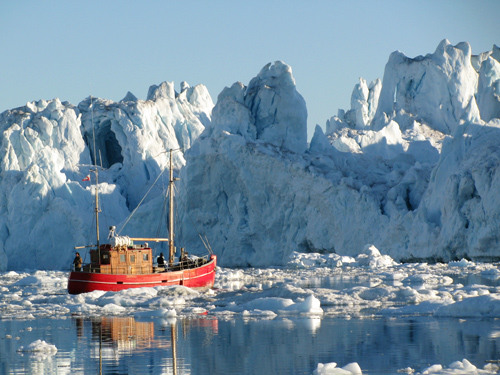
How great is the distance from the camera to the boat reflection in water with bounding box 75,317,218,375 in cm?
1167

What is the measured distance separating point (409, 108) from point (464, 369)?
1963 inches

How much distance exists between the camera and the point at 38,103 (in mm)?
57312

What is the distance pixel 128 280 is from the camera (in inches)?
1012

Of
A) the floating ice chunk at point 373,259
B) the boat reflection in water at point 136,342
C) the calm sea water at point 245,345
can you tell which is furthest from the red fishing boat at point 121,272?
the floating ice chunk at point 373,259

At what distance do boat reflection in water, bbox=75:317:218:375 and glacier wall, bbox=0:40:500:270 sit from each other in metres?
22.8

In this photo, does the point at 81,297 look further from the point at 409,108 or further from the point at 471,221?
the point at 409,108

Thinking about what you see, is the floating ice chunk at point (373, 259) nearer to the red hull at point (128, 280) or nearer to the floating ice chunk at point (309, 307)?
the red hull at point (128, 280)

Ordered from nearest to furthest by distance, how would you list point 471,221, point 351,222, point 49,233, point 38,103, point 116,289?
1. point 116,289
2. point 471,221
3. point 351,222
4. point 49,233
5. point 38,103

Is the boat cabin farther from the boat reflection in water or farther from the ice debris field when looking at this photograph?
the boat reflection in water

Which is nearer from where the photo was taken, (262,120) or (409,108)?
(262,120)

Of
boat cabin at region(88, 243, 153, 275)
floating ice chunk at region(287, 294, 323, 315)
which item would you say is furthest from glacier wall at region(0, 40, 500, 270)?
floating ice chunk at region(287, 294, 323, 315)

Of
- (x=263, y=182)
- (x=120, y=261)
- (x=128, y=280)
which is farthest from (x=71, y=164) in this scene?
(x=128, y=280)

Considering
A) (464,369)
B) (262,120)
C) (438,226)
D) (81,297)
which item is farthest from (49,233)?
(464,369)

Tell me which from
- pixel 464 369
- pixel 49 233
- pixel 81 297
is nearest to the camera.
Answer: pixel 464 369
